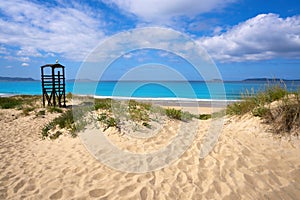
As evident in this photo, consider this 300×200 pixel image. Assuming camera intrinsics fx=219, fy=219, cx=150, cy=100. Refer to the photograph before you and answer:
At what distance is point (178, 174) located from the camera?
4395 millimetres

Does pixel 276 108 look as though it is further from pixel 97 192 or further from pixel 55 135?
pixel 55 135

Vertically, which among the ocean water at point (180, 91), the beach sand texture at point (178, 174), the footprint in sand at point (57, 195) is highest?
the ocean water at point (180, 91)

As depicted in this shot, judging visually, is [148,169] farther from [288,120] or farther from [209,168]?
[288,120]

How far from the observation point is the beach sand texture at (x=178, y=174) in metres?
3.81

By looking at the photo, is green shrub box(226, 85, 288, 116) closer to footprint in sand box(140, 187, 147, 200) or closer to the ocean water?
the ocean water

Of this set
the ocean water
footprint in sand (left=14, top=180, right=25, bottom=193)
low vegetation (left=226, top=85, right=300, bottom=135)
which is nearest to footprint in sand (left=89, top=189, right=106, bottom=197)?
footprint in sand (left=14, top=180, right=25, bottom=193)

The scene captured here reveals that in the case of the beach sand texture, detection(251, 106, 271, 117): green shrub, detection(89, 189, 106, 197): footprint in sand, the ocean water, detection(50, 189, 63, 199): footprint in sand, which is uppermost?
the ocean water

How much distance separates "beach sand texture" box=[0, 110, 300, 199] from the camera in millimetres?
3814

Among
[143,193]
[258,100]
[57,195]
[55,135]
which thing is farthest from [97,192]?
[258,100]

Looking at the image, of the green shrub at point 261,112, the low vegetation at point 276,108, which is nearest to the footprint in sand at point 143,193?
the low vegetation at point 276,108

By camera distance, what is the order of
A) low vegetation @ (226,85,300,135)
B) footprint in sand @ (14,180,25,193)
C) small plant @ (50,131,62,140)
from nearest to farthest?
1. footprint in sand @ (14,180,25,193)
2. low vegetation @ (226,85,300,135)
3. small plant @ (50,131,62,140)

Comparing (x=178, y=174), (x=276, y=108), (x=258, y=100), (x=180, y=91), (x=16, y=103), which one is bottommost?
(x=178, y=174)

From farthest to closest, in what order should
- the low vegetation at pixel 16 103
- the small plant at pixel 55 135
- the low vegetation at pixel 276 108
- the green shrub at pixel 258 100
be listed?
1. the low vegetation at pixel 16 103
2. the small plant at pixel 55 135
3. the green shrub at pixel 258 100
4. the low vegetation at pixel 276 108

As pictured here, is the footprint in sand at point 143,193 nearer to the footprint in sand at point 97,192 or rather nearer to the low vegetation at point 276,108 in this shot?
the footprint in sand at point 97,192
